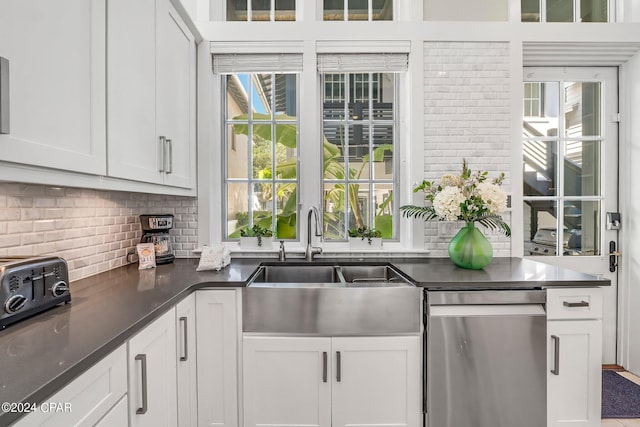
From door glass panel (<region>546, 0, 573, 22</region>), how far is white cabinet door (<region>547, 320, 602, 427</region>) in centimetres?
228

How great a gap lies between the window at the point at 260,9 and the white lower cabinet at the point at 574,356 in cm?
256

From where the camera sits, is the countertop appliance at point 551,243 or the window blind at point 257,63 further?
the countertop appliance at point 551,243

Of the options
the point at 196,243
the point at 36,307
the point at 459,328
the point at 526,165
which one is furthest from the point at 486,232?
the point at 36,307

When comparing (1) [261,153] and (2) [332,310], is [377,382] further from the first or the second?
(1) [261,153]

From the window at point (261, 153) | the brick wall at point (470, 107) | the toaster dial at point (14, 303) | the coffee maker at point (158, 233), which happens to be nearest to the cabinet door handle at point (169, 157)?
the coffee maker at point (158, 233)

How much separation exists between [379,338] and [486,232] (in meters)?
1.25

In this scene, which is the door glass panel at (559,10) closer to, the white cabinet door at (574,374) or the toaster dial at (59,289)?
the white cabinet door at (574,374)

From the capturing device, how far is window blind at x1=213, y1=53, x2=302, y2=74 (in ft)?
7.79

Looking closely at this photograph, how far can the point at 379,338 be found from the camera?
5.52 feet

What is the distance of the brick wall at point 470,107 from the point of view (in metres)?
2.37

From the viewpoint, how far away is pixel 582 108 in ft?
8.49

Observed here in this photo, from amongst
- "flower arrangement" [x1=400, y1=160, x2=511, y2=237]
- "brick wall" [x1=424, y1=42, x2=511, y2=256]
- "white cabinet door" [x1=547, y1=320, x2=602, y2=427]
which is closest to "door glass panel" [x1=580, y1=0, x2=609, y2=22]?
"brick wall" [x1=424, y1=42, x2=511, y2=256]

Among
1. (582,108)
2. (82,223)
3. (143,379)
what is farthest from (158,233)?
(582,108)

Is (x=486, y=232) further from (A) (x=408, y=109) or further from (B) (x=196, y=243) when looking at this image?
(B) (x=196, y=243)
